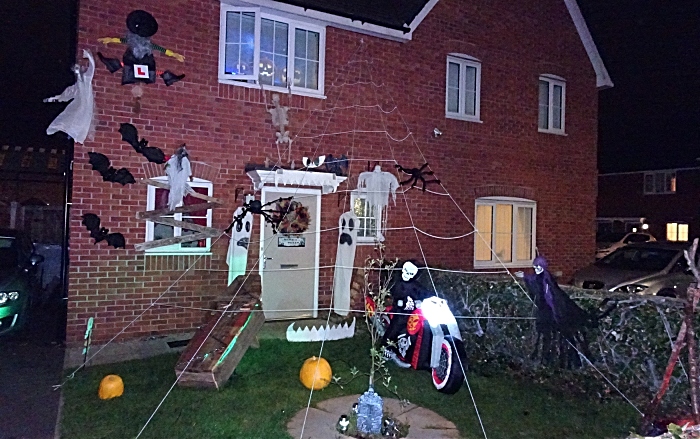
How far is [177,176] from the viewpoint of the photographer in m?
8.30

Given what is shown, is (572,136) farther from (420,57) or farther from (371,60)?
(371,60)

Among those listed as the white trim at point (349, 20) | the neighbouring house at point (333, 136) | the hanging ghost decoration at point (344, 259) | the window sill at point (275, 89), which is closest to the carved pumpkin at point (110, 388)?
the neighbouring house at point (333, 136)

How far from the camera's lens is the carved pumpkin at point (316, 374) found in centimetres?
622

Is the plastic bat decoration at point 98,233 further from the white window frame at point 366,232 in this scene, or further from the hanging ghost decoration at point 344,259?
the white window frame at point 366,232

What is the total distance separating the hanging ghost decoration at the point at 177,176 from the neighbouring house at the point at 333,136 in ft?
0.79

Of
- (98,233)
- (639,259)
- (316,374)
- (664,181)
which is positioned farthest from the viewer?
(664,181)

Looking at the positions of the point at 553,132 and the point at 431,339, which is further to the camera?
the point at 553,132

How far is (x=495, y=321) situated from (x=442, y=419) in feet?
6.82

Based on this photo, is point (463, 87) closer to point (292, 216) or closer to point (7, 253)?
point (292, 216)

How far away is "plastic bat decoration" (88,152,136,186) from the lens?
7906 millimetres

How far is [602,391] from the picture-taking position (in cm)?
608

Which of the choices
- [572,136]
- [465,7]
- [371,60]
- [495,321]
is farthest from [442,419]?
[572,136]

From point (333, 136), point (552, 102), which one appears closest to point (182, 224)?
point (333, 136)

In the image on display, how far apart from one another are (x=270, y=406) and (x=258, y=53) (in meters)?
5.72
